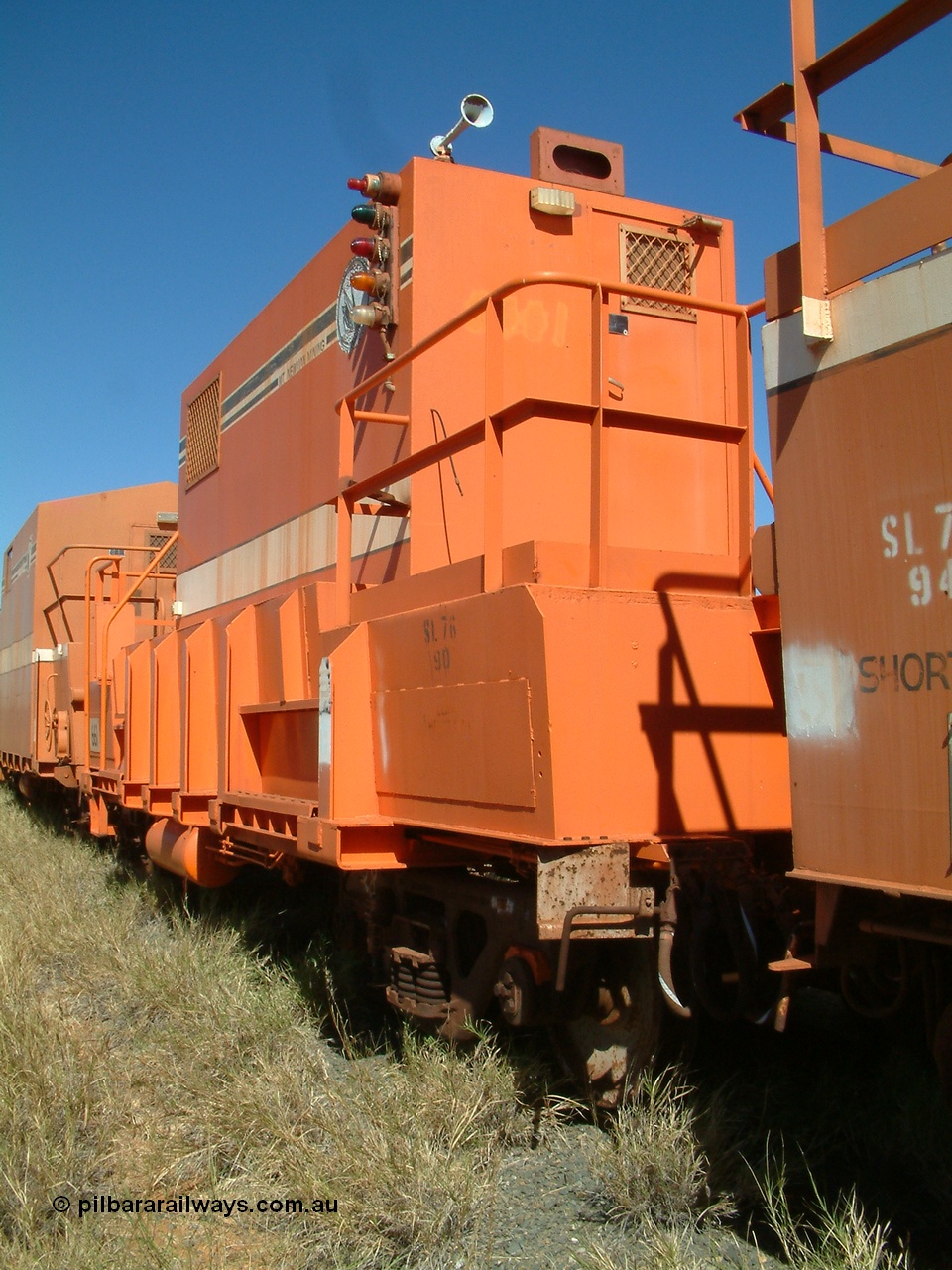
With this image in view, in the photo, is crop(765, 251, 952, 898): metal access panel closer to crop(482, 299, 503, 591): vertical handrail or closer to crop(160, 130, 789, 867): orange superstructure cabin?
crop(160, 130, 789, 867): orange superstructure cabin

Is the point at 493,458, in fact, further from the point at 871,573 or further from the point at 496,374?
the point at 871,573

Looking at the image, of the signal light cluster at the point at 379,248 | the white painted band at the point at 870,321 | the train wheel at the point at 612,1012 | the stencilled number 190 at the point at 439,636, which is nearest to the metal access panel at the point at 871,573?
the white painted band at the point at 870,321

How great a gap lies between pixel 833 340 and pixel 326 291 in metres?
4.43

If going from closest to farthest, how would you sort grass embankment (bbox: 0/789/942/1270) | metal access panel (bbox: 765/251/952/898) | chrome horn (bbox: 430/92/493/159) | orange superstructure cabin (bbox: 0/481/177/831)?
metal access panel (bbox: 765/251/952/898), grass embankment (bbox: 0/789/942/1270), chrome horn (bbox: 430/92/493/159), orange superstructure cabin (bbox: 0/481/177/831)

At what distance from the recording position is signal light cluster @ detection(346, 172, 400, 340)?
523 centimetres

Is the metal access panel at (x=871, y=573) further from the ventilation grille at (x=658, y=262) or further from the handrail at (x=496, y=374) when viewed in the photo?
the ventilation grille at (x=658, y=262)

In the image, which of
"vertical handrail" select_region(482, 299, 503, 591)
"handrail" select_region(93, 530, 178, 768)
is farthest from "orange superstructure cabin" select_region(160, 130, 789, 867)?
"handrail" select_region(93, 530, 178, 768)

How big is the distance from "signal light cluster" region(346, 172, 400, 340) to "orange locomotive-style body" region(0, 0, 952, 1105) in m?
0.02

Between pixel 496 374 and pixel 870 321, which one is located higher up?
pixel 496 374

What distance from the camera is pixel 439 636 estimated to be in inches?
158

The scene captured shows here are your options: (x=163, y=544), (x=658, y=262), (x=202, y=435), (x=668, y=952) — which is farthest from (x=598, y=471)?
(x=163, y=544)

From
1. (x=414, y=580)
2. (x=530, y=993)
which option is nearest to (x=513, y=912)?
(x=530, y=993)

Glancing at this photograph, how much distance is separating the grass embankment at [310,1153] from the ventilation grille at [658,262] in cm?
371

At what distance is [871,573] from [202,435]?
777cm
